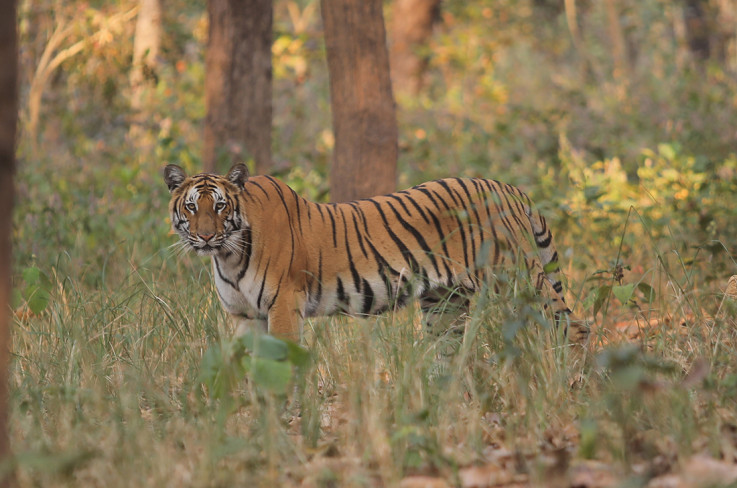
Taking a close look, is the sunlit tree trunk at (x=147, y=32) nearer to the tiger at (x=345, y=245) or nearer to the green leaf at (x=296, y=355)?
the tiger at (x=345, y=245)

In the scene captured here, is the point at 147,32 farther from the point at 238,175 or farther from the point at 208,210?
the point at 208,210

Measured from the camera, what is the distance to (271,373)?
3.29 meters

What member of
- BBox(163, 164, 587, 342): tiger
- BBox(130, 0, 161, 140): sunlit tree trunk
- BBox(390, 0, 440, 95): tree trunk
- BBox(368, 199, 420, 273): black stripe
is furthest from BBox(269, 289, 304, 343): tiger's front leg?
BBox(390, 0, 440, 95): tree trunk

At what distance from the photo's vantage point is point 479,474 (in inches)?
121

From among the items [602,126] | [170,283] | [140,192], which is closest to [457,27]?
[602,126]

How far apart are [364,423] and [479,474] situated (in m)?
0.52

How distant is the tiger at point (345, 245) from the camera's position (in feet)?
15.3

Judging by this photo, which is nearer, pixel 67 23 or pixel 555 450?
pixel 555 450

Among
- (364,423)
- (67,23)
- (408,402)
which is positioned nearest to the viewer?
(364,423)

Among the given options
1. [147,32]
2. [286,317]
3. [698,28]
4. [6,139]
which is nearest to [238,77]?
[286,317]

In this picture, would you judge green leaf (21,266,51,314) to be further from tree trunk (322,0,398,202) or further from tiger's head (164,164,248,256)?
tree trunk (322,0,398,202)

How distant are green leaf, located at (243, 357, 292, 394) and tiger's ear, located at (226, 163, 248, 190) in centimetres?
160

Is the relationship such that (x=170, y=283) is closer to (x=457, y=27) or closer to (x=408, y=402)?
(x=408, y=402)

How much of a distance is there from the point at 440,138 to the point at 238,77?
5128 mm
